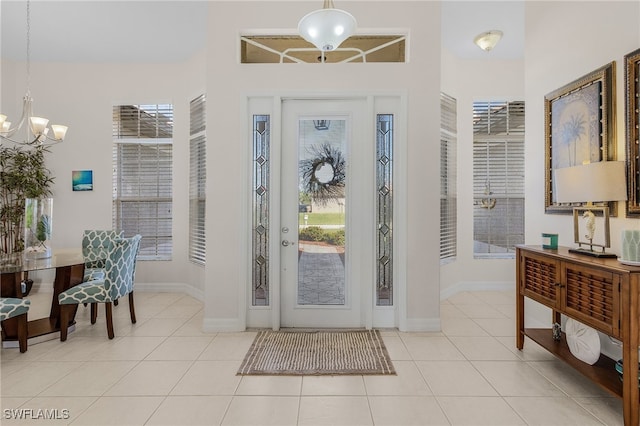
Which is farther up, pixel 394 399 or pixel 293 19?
pixel 293 19

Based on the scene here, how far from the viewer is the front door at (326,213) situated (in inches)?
139

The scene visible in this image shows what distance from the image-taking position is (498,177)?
5098 mm

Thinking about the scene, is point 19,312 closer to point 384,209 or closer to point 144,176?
point 144,176

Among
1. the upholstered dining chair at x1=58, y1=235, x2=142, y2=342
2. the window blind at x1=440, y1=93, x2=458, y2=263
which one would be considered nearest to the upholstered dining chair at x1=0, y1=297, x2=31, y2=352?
the upholstered dining chair at x1=58, y1=235, x2=142, y2=342

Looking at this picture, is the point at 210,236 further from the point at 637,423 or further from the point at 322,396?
the point at 637,423

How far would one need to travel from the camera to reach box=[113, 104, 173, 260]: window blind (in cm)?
512

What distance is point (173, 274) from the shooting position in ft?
16.7

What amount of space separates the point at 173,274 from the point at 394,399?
13.0 feet

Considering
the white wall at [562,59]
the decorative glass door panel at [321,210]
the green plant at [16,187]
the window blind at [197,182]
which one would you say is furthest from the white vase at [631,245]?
the green plant at [16,187]

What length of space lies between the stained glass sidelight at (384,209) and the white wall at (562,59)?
1.40m

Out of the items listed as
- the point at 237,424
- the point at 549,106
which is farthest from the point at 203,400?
the point at 549,106

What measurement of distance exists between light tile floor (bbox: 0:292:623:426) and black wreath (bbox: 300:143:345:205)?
1.56 meters

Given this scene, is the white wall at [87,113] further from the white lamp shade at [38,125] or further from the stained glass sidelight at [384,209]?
the stained glass sidelight at [384,209]

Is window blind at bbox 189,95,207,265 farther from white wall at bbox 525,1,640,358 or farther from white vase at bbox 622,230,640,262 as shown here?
white vase at bbox 622,230,640,262
